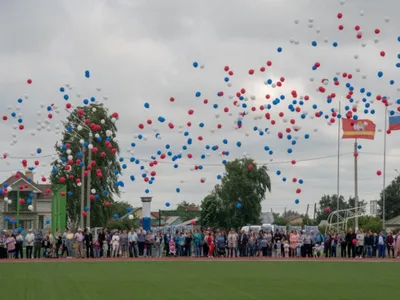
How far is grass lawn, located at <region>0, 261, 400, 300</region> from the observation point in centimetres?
1769

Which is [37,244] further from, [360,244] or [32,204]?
[32,204]

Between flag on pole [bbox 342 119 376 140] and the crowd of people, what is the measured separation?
5.37m

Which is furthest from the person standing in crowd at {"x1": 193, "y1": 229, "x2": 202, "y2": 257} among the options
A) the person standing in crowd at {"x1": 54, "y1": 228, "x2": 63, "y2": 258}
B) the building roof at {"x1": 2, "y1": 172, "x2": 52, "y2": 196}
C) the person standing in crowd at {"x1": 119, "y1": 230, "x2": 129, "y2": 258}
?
the building roof at {"x1": 2, "y1": 172, "x2": 52, "y2": 196}

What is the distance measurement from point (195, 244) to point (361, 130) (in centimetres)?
1061

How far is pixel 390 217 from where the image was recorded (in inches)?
3871

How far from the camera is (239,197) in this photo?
7600 centimetres

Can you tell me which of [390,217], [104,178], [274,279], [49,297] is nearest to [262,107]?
[274,279]

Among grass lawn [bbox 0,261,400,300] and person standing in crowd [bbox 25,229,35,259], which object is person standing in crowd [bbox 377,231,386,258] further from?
person standing in crowd [bbox 25,229,35,259]

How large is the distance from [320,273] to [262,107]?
6.63 metres

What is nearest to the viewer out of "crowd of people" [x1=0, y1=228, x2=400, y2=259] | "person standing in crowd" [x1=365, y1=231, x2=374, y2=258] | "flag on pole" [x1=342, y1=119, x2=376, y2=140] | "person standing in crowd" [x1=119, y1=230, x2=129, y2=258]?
"crowd of people" [x1=0, y1=228, x2=400, y2=259]

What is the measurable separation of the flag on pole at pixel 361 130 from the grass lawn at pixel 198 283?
1474cm

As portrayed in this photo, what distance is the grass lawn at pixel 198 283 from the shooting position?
17.7 meters

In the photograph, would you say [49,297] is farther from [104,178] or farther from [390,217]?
[390,217]

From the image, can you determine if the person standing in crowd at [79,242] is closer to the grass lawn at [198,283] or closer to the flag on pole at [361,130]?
the grass lawn at [198,283]
